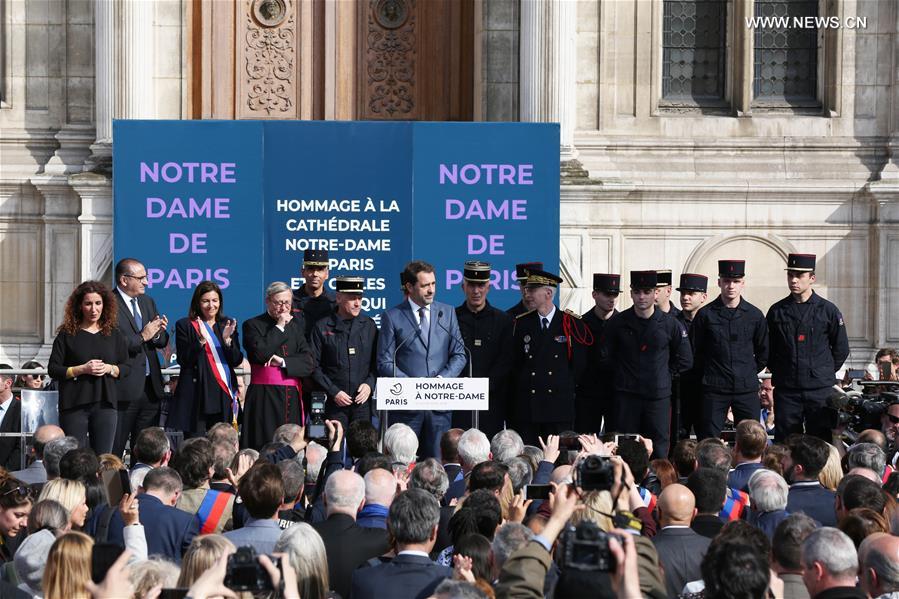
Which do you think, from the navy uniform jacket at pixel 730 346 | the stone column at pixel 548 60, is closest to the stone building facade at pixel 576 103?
the stone column at pixel 548 60

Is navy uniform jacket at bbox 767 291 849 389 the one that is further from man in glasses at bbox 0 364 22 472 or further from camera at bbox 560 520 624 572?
camera at bbox 560 520 624 572

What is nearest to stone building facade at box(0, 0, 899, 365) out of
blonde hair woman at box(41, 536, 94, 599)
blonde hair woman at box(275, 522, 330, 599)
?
blonde hair woman at box(275, 522, 330, 599)

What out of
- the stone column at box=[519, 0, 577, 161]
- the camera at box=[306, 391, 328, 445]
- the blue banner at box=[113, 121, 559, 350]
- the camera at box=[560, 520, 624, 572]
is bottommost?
the camera at box=[306, 391, 328, 445]

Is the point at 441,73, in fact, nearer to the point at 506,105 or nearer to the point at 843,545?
the point at 506,105

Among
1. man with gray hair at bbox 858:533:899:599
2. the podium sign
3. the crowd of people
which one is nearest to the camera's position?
the crowd of people

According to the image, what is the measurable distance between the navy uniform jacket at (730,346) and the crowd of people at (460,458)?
2 cm

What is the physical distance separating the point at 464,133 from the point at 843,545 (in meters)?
8.98

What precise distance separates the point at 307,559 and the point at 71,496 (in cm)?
184

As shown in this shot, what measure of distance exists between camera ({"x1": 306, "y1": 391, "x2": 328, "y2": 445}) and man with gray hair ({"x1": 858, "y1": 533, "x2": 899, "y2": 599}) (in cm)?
385

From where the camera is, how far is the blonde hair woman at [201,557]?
5898mm

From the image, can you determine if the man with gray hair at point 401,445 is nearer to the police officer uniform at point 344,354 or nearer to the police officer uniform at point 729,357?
the police officer uniform at point 344,354

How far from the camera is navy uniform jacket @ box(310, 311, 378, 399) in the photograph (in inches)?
474

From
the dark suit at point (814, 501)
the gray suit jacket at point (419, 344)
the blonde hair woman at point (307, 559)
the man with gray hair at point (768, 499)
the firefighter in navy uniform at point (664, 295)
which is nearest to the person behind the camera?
the blonde hair woman at point (307, 559)

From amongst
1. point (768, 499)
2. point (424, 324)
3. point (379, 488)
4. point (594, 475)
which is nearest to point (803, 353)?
point (424, 324)
